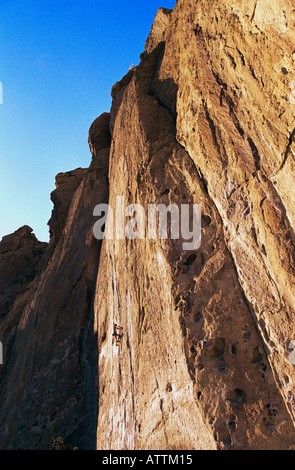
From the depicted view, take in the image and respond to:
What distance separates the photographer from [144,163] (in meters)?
13.8

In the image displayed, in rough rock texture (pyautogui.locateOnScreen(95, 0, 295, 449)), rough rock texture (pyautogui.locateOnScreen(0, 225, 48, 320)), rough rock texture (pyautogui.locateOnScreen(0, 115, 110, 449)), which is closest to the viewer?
rough rock texture (pyautogui.locateOnScreen(95, 0, 295, 449))

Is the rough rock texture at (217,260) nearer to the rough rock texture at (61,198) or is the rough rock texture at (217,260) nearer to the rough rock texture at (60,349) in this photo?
the rough rock texture at (60,349)

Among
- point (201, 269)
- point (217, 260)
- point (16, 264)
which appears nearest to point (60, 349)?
point (201, 269)

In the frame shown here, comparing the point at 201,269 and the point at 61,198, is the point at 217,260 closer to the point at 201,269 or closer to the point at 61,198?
the point at 201,269

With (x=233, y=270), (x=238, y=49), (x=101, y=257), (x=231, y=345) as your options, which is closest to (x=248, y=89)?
(x=238, y=49)

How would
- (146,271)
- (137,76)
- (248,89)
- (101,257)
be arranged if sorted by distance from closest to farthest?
(248,89), (146,271), (137,76), (101,257)

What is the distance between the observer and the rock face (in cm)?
869

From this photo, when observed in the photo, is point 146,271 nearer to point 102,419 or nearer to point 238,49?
point 102,419

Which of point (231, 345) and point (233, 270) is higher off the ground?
point (233, 270)

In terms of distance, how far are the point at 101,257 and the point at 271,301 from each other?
1152cm

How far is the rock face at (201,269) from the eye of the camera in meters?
8.69

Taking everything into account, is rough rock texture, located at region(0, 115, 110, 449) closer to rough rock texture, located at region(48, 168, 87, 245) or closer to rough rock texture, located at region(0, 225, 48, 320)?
rough rock texture, located at region(0, 225, 48, 320)

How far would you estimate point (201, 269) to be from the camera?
10820 mm

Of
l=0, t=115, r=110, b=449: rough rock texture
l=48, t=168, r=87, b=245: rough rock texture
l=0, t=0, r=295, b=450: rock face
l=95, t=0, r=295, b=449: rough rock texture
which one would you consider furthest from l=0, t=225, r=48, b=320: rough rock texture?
l=95, t=0, r=295, b=449: rough rock texture
